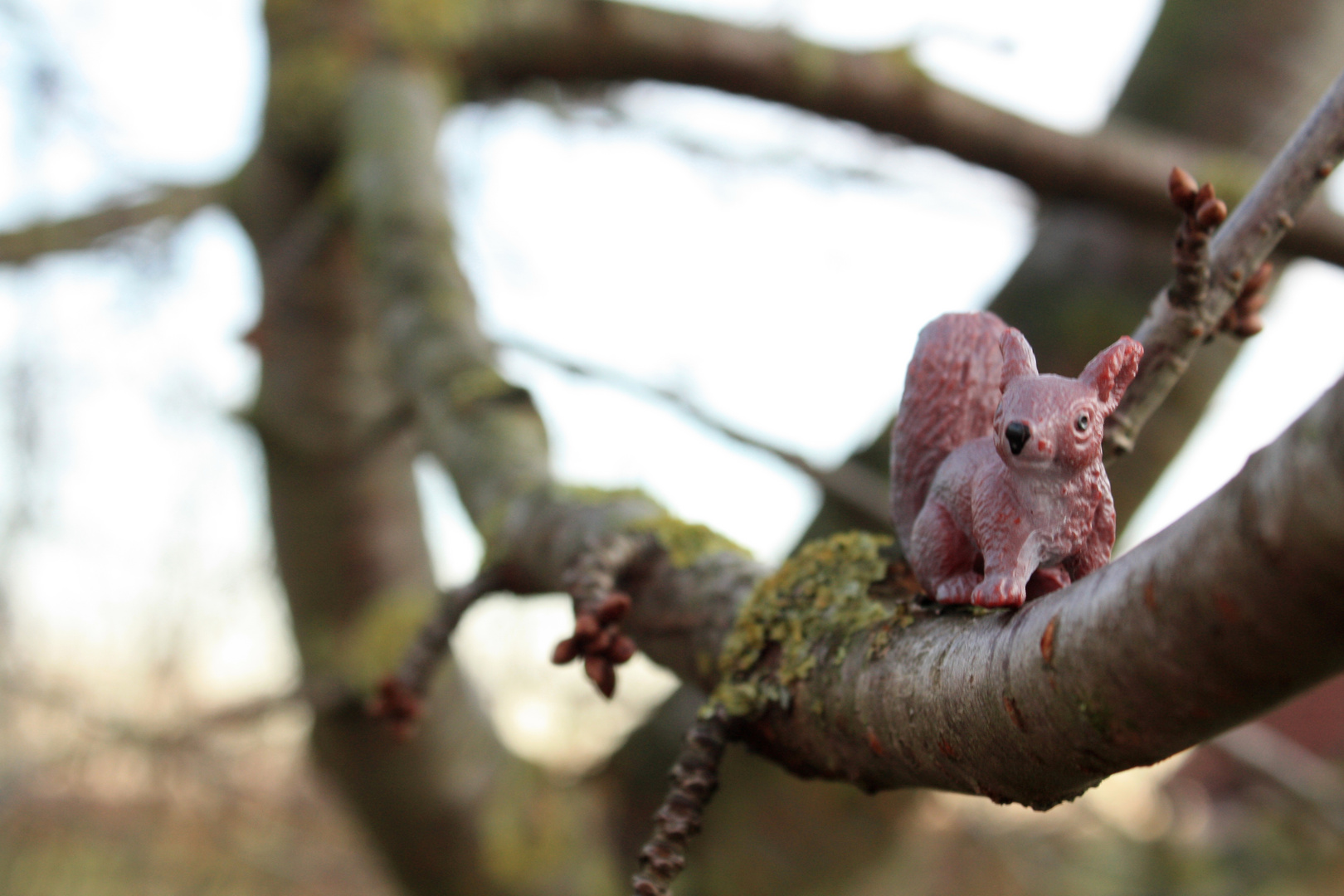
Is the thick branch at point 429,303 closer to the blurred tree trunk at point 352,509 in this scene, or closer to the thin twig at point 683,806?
the blurred tree trunk at point 352,509

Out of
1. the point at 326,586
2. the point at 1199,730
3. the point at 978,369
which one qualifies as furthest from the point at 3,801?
the point at 1199,730

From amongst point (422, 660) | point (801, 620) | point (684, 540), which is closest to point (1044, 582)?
point (801, 620)

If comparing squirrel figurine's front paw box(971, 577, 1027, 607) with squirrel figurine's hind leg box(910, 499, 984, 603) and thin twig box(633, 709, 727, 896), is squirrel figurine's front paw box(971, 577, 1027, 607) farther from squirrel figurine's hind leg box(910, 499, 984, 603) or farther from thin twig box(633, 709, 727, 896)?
thin twig box(633, 709, 727, 896)

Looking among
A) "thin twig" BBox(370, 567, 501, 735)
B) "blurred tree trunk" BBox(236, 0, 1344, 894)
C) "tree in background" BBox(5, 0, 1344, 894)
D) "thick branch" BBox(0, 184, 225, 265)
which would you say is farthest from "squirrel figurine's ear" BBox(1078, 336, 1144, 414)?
"thick branch" BBox(0, 184, 225, 265)

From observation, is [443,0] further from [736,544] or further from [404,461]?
[736,544]

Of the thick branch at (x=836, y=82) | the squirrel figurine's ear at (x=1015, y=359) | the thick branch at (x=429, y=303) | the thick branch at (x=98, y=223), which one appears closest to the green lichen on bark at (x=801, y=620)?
the squirrel figurine's ear at (x=1015, y=359)

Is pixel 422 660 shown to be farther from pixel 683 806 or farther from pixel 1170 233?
pixel 1170 233
